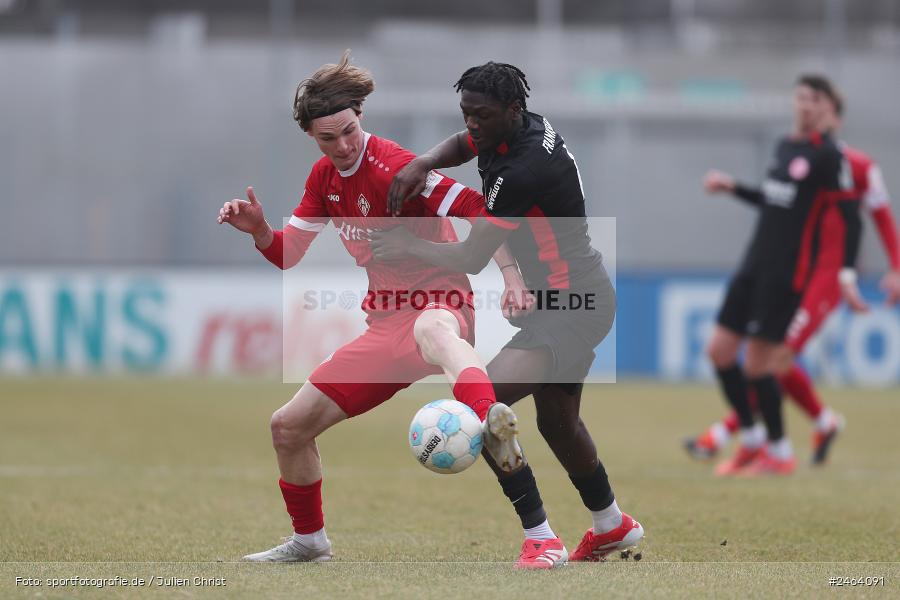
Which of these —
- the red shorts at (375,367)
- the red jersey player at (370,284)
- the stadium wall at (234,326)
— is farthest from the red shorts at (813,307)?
the stadium wall at (234,326)

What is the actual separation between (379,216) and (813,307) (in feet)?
15.5

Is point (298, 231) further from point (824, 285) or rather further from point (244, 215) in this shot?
point (824, 285)

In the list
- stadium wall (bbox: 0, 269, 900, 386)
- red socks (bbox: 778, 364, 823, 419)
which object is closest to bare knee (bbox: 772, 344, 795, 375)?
red socks (bbox: 778, 364, 823, 419)

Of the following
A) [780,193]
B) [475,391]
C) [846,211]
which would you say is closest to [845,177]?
[846,211]

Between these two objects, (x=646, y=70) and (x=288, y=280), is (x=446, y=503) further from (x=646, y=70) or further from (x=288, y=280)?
(x=646, y=70)

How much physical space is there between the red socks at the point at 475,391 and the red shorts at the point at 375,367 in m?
0.33

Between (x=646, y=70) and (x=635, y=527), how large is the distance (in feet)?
51.6

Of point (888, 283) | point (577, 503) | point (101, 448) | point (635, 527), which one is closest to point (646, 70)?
point (888, 283)

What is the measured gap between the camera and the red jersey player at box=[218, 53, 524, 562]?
193 inches

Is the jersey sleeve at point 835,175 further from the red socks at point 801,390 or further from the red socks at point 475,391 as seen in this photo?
the red socks at point 475,391

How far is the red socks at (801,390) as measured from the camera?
925cm

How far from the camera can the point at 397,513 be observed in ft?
21.7

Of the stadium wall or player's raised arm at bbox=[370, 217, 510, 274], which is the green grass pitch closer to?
player's raised arm at bbox=[370, 217, 510, 274]

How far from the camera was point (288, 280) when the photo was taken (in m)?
16.8
